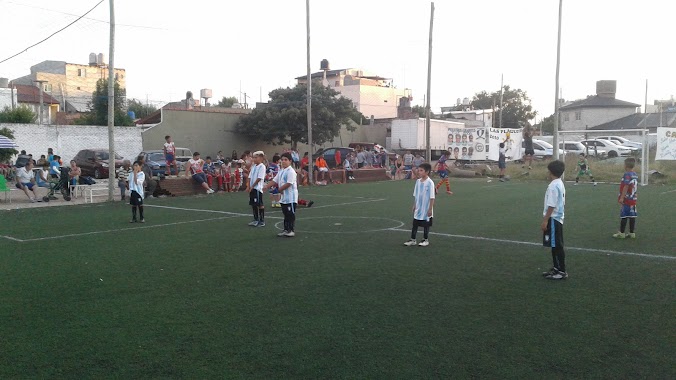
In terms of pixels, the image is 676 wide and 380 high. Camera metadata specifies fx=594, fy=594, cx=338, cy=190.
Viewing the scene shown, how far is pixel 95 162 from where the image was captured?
2878 cm

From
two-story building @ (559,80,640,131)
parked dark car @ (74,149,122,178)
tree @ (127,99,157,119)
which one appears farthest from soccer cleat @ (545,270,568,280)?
two-story building @ (559,80,640,131)

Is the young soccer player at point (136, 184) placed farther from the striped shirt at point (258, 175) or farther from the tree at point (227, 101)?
the tree at point (227, 101)

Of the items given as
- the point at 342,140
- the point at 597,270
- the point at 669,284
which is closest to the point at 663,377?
the point at 669,284

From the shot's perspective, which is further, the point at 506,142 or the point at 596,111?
the point at 596,111

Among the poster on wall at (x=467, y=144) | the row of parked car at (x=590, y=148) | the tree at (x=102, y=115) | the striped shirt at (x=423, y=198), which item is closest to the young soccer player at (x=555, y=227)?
the striped shirt at (x=423, y=198)

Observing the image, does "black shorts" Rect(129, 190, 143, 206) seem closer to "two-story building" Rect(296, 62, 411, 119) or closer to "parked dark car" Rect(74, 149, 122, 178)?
"parked dark car" Rect(74, 149, 122, 178)

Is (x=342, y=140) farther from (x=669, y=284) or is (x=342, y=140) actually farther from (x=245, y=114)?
(x=669, y=284)

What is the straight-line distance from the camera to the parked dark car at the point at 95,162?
2853cm

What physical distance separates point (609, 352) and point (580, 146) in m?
36.8

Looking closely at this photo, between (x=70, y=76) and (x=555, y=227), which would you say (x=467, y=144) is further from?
(x=70, y=76)

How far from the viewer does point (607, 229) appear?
12.5m

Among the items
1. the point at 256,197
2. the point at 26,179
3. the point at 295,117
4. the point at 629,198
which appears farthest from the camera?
the point at 295,117

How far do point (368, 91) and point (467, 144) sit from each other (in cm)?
3958

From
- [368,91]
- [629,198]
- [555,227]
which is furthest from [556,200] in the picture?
[368,91]
